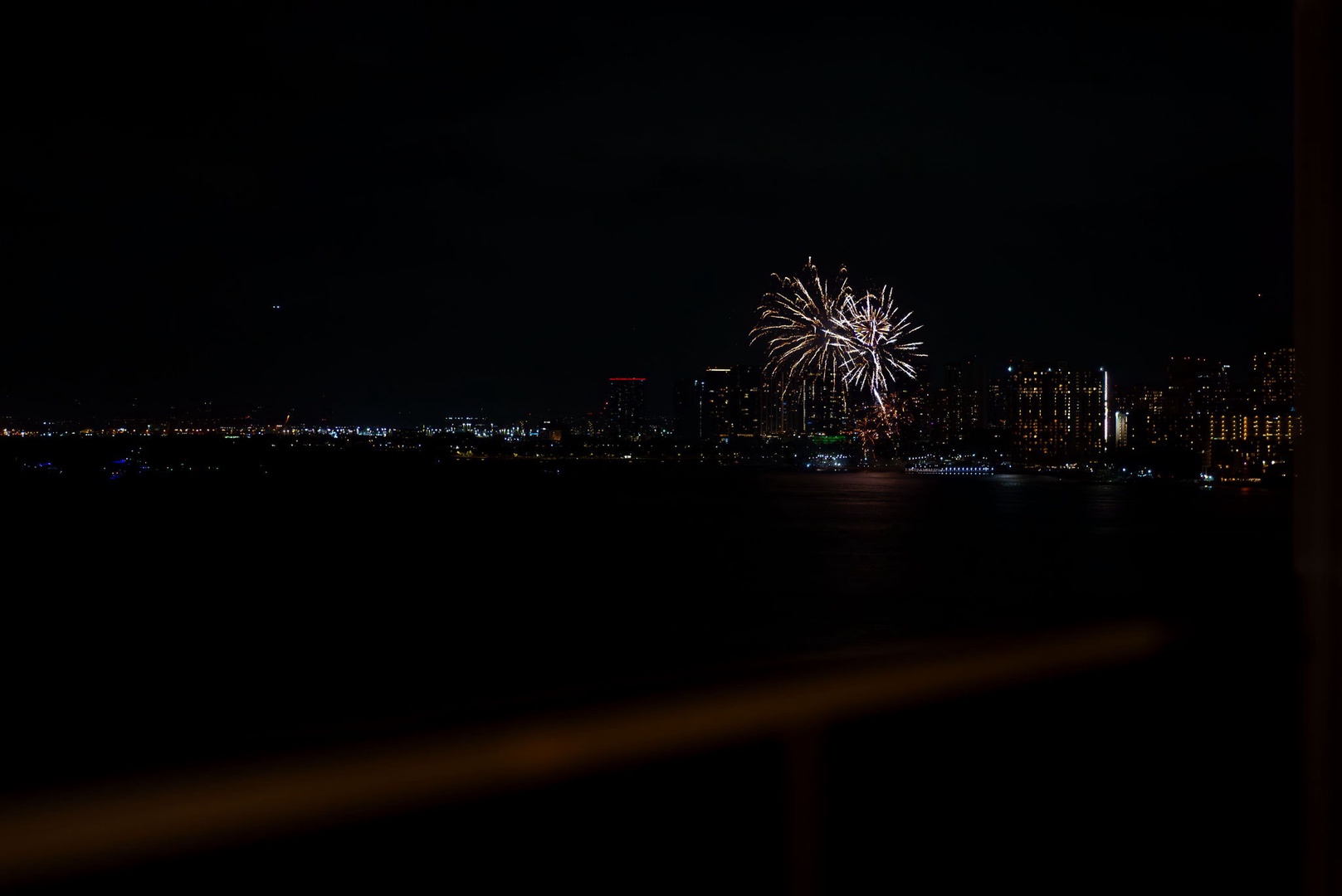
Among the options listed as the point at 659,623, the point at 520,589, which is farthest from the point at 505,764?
the point at 520,589

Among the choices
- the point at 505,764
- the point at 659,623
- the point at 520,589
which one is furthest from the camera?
the point at 520,589

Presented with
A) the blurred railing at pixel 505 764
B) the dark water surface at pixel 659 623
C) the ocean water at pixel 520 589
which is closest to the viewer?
the blurred railing at pixel 505 764

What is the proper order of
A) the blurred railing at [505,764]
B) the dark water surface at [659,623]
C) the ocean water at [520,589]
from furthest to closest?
the ocean water at [520,589] < the dark water surface at [659,623] < the blurred railing at [505,764]

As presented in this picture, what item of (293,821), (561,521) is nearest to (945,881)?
(293,821)

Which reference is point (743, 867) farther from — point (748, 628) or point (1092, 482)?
point (1092, 482)

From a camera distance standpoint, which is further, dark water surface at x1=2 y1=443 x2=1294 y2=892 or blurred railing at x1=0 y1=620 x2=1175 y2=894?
dark water surface at x1=2 y1=443 x2=1294 y2=892

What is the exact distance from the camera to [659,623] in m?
15.3

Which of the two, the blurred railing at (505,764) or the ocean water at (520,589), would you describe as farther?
the ocean water at (520,589)

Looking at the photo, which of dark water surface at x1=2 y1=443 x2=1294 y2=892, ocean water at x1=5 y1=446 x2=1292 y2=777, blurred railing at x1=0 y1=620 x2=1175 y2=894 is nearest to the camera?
blurred railing at x1=0 y1=620 x2=1175 y2=894

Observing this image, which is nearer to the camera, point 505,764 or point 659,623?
point 505,764

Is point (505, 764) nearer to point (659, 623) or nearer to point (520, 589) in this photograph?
point (659, 623)

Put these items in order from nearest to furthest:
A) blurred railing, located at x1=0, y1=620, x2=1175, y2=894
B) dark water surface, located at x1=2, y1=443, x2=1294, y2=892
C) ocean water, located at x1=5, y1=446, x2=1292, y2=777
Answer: blurred railing, located at x1=0, y1=620, x2=1175, y2=894, dark water surface, located at x1=2, y1=443, x2=1294, y2=892, ocean water, located at x1=5, y1=446, x2=1292, y2=777

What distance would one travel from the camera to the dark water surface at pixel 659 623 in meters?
1.84

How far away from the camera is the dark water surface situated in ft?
6.05
